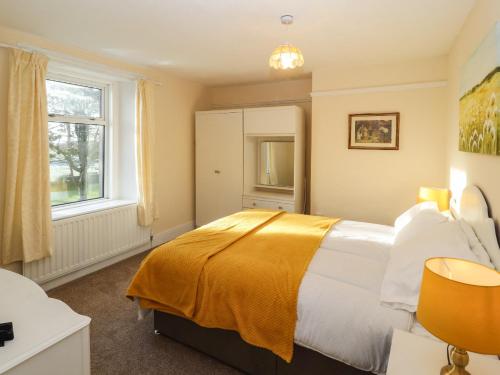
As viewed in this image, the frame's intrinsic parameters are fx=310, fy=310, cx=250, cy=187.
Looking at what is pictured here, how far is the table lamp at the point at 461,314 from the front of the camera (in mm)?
816

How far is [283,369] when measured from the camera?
1734mm

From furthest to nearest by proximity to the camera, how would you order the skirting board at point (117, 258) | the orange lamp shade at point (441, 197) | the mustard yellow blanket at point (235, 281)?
1. the skirting board at point (117, 258)
2. the orange lamp shade at point (441, 197)
3. the mustard yellow blanket at point (235, 281)

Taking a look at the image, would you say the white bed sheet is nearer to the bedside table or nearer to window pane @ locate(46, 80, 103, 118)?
the bedside table

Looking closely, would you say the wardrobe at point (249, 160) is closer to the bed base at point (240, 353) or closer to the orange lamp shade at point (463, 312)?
the bed base at point (240, 353)

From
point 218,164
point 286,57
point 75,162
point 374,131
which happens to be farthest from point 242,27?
point 75,162

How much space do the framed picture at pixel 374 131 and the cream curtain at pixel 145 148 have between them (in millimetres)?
2458

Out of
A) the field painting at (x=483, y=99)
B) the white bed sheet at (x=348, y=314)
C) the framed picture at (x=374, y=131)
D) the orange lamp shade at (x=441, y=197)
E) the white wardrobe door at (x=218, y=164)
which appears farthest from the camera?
the white wardrobe door at (x=218, y=164)

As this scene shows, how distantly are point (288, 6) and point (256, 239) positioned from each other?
1.70m

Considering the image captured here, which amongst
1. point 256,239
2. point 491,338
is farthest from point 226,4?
point 491,338

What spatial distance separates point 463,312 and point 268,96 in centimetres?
417

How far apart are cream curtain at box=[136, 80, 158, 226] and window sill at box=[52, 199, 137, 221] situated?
178 mm

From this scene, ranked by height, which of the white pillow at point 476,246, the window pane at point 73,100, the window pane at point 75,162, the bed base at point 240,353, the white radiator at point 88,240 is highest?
the window pane at point 73,100

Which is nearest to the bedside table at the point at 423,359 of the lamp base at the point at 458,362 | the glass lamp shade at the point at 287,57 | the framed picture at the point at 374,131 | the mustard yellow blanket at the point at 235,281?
the lamp base at the point at 458,362

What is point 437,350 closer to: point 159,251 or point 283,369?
point 283,369
